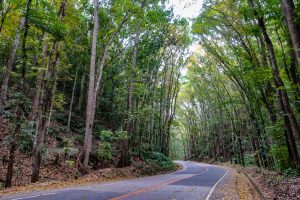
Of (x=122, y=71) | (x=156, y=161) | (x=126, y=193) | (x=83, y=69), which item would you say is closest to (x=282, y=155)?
(x=126, y=193)

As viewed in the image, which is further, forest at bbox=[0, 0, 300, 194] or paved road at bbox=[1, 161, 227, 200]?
forest at bbox=[0, 0, 300, 194]

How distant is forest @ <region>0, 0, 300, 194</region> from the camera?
10.3m

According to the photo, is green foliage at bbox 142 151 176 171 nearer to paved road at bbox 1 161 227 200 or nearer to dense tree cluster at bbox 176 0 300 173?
dense tree cluster at bbox 176 0 300 173

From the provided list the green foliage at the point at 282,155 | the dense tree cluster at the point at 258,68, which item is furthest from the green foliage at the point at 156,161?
the green foliage at the point at 282,155

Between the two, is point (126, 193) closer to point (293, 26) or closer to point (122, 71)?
point (293, 26)

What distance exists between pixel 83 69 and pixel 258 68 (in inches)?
787

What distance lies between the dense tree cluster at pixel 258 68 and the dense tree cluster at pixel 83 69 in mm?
3659

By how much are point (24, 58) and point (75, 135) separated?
1203cm

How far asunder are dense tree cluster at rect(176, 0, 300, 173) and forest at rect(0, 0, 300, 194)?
0.22 ft

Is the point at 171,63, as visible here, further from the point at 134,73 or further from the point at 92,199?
the point at 92,199

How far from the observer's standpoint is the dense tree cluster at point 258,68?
8430 millimetres

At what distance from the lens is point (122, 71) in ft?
90.7

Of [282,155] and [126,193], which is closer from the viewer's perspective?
[126,193]

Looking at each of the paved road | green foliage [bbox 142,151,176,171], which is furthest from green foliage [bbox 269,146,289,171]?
green foliage [bbox 142,151,176,171]
